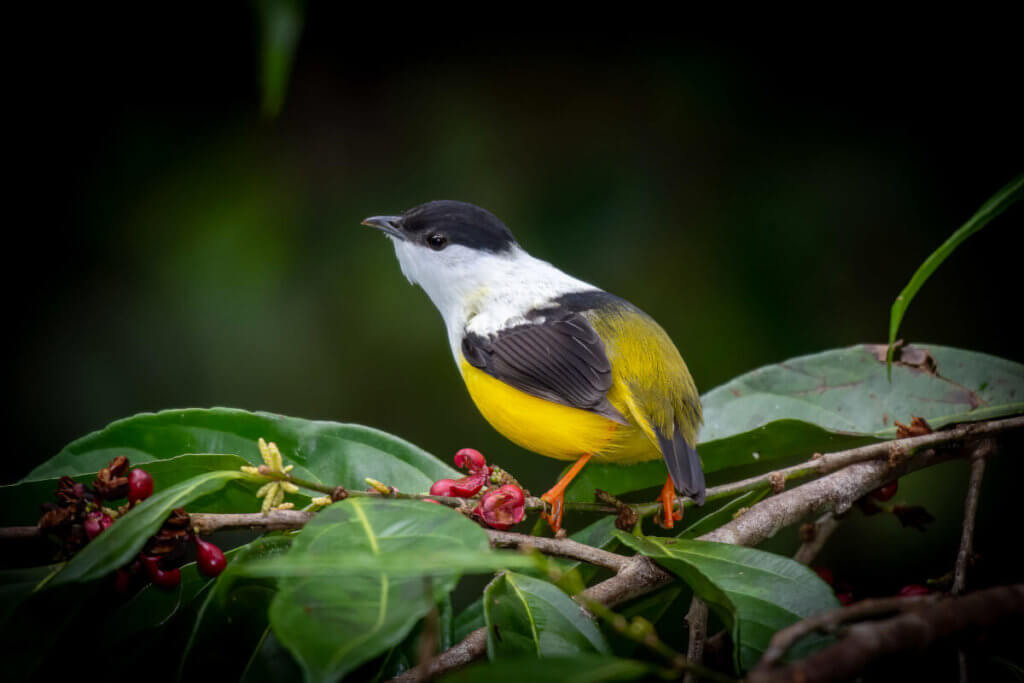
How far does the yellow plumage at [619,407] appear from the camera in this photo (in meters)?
2.36

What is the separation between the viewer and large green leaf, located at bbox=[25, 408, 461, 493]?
73.7 inches

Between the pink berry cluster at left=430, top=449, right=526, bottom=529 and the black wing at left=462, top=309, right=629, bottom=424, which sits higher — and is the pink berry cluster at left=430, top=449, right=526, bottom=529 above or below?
below

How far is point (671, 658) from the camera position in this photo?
37.8 inches

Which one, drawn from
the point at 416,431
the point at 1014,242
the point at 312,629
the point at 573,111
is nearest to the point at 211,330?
the point at 416,431

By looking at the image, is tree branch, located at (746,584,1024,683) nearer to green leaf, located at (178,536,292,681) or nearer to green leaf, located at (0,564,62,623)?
green leaf, located at (178,536,292,681)

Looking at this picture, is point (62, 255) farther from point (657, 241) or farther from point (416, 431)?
point (657, 241)

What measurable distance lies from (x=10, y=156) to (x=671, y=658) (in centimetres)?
500

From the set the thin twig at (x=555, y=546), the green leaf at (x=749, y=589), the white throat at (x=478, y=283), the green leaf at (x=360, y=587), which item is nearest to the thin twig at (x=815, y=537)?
→ the green leaf at (x=749, y=589)

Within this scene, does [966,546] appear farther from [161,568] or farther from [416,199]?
[416,199]

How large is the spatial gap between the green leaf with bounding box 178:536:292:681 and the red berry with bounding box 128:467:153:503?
22cm

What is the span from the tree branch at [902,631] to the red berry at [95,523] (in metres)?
1.16

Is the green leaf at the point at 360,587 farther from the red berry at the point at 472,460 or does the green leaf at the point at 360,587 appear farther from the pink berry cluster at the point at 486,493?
the red berry at the point at 472,460

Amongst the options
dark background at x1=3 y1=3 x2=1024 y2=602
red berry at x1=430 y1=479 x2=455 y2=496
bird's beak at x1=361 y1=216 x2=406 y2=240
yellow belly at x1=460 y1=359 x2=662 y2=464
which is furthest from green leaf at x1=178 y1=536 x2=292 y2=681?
dark background at x1=3 y1=3 x2=1024 y2=602

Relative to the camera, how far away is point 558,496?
7.57 ft
